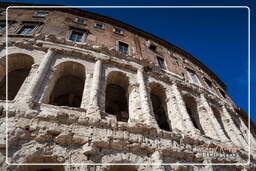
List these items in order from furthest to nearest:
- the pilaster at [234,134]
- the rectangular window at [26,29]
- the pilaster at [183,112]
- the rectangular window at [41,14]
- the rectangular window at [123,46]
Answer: the rectangular window at [41,14] → the rectangular window at [123,46] → the rectangular window at [26,29] → the pilaster at [234,134] → the pilaster at [183,112]

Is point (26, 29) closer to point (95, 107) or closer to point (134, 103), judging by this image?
point (95, 107)

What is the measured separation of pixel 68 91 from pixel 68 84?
0.51m

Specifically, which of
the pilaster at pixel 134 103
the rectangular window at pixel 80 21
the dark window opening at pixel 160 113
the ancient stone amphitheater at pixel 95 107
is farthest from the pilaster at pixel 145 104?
the rectangular window at pixel 80 21

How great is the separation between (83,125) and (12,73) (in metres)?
5.84

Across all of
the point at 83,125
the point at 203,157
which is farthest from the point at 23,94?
the point at 203,157

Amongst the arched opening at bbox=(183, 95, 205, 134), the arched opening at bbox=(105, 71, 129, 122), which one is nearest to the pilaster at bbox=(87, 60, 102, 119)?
the arched opening at bbox=(105, 71, 129, 122)

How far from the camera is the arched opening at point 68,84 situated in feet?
25.6

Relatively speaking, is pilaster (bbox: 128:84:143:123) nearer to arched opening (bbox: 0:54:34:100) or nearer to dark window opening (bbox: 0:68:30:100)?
arched opening (bbox: 0:54:34:100)

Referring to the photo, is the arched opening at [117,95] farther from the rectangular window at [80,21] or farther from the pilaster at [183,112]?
the rectangular window at [80,21]

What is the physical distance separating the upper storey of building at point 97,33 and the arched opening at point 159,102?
138cm

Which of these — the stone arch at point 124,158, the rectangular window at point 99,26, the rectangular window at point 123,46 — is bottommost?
the stone arch at point 124,158

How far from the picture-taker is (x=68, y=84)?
348 inches

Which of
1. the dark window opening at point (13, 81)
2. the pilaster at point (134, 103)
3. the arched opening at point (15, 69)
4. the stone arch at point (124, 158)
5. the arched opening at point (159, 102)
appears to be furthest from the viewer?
the arched opening at point (159, 102)

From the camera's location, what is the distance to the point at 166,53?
13.6 meters
